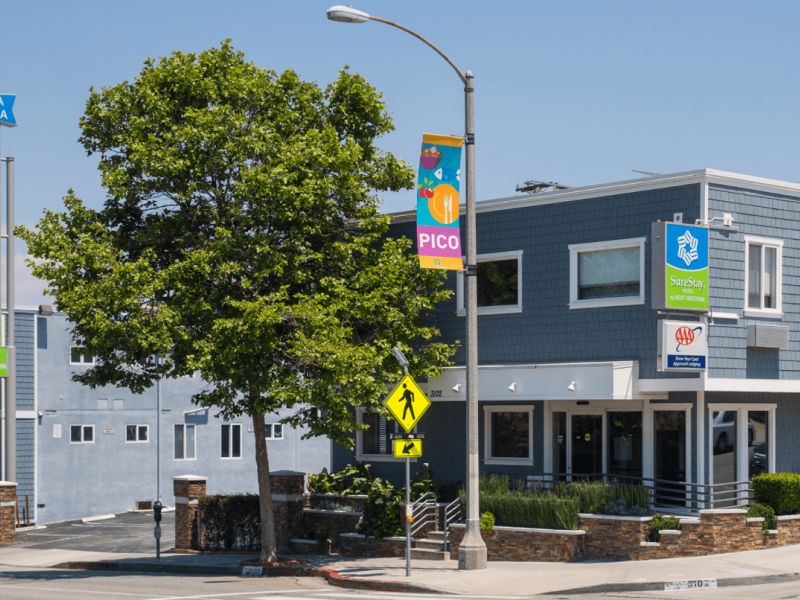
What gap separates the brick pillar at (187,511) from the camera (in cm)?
2653

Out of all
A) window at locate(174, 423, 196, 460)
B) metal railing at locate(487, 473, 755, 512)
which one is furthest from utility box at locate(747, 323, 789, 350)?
window at locate(174, 423, 196, 460)

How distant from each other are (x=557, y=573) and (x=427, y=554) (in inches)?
172

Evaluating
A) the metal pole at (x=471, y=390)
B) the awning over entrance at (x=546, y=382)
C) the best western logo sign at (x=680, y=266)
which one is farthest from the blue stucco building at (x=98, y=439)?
the best western logo sign at (x=680, y=266)

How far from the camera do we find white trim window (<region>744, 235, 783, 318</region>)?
21.5 meters

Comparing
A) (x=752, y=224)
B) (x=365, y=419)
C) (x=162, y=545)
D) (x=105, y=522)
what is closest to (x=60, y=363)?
Result: (x=105, y=522)

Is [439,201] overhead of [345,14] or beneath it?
beneath

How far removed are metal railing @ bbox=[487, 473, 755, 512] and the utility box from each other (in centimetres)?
276

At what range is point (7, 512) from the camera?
97.1ft

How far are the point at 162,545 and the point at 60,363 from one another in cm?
1549

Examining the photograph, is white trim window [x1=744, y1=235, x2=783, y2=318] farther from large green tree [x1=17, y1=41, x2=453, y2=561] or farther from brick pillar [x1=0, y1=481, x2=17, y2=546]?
brick pillar [x1=0, y1=481, x2=17, y2=546]

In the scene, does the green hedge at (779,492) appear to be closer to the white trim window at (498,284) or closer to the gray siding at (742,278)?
the gray siding at (742,278)

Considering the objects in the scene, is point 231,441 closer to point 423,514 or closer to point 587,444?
point 423,514

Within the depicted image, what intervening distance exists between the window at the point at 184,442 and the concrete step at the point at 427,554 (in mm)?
24464

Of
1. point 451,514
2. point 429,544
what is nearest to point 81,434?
point 429,544
